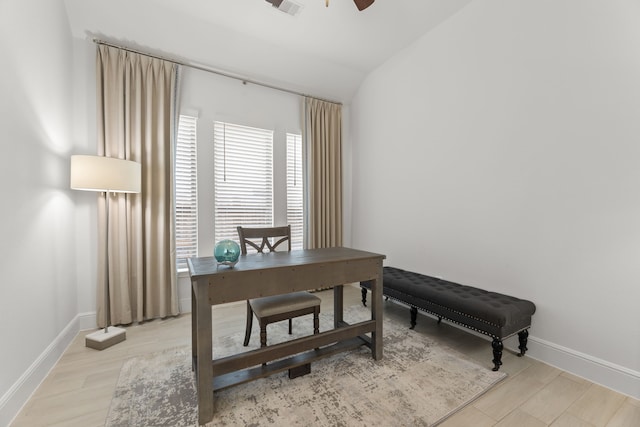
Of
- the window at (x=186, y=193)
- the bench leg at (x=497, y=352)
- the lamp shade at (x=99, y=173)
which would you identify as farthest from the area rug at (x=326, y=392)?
the lamp shade at (x=99, y=173)

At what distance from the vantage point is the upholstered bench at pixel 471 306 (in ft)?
6.39

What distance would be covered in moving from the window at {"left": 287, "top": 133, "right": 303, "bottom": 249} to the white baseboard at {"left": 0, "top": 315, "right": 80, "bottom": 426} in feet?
8.24

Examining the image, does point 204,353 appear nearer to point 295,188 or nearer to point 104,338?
point 104,338

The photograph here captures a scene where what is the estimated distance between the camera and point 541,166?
7.04ft

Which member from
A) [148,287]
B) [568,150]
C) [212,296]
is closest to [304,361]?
[212,296]

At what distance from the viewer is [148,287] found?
2.79 m

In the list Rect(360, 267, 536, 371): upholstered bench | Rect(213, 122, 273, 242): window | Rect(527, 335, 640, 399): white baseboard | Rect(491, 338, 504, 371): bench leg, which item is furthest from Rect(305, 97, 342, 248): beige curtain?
Rect(527, 335, 640, 399): white baseboard

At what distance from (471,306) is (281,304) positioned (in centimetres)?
150

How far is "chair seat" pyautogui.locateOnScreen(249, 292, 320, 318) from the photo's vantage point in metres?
1.95

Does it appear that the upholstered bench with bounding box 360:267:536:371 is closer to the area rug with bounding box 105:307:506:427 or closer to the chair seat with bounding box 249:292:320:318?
the area rug with bounding box 105:307:506:427

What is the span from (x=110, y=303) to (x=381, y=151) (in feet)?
12.0

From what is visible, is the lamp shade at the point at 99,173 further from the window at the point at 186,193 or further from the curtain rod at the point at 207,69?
the curtain rod at the point at 207,69

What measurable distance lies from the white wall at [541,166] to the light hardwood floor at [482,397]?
8.5 inches

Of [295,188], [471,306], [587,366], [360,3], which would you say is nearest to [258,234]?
[295,188]
